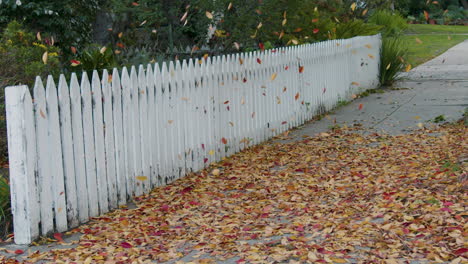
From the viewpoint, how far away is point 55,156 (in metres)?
5.27

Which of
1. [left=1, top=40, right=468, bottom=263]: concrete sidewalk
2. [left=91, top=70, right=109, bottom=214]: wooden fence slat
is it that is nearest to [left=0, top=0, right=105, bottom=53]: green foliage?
[left=1, top=40, right=468, bottom=263]: concrete sidewalk

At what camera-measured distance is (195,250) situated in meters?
4.85

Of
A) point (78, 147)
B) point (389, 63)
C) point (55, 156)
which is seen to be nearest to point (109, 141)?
point (78, 147)

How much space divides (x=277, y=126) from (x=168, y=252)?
16.6 feet

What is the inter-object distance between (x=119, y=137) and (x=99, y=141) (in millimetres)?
330

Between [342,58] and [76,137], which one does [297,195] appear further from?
[342,58]

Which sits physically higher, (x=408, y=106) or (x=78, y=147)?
(x=78, y=147)

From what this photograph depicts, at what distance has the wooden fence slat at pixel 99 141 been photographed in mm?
5781

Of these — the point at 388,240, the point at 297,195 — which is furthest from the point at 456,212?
the point at 297,195

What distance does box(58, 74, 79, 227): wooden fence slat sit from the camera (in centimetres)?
537

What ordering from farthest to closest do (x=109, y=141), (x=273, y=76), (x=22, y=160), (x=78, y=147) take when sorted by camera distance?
(x=273, y=76)
(x=109, y=141)
(x=78, y=147)
(x=22, y=160)

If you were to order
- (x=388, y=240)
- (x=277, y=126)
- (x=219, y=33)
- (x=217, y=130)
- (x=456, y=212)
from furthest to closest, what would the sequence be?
(x=219, y=33), (x=277, y=126), (x=217, y=130), (x=456, y=212), (x=388, y=240)

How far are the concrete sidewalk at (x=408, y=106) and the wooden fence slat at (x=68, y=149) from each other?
4.62 meters

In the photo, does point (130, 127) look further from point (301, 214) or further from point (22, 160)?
point (301, 214)
